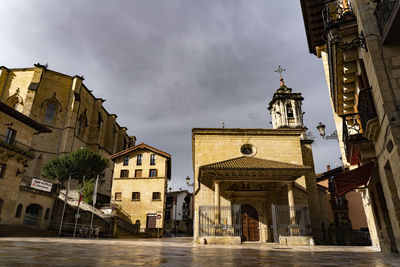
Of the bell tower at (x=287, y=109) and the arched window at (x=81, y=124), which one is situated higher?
the arched window at (x=81, y=124)

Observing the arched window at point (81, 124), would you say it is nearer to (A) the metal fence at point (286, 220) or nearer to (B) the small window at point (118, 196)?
(B) the small window at point (118, 196)

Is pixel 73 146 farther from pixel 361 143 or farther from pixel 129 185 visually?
pixel 361 143

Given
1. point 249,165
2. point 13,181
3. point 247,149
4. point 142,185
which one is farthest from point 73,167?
point 249,165

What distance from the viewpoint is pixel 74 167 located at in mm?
32031

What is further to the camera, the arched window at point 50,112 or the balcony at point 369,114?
the arched window at point 50,112

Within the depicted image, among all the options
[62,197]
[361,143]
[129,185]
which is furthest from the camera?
[129,185]

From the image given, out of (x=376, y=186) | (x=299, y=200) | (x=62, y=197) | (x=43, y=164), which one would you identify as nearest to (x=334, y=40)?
(x=376, y=186)

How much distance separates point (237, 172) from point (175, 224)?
106 ft

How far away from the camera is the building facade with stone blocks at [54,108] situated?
3528cm

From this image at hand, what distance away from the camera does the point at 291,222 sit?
52.1 ft

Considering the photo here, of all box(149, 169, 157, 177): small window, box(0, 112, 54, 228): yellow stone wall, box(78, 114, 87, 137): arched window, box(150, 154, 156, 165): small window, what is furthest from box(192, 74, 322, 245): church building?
box(78, 114, 87, 137): arched window

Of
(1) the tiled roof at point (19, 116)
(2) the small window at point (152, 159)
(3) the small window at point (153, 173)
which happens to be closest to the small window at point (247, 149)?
(3) the small window at point (153, 173)

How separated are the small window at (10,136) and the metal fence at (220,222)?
52.5 ft

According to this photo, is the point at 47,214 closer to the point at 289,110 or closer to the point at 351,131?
the point at 351,131
